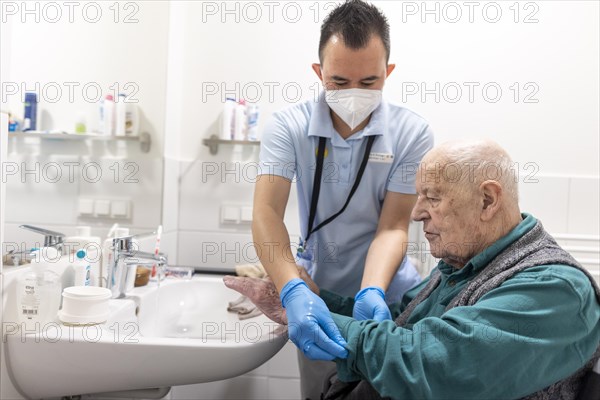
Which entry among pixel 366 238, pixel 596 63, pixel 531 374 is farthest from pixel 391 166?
pixel 596 63

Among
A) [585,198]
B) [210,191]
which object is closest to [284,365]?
[210,191]

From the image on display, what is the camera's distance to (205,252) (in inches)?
91.7

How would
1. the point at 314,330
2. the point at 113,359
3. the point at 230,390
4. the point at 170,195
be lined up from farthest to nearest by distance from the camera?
the point at 170,195 < the point at 230,390 < the point at 113,359 < the point at 314,330

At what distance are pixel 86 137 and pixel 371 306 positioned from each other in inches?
43.4

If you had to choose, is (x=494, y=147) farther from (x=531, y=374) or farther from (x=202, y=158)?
(x=202, y=158)

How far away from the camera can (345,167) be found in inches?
57.6

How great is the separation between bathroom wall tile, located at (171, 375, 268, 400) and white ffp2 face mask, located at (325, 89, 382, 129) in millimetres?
1152

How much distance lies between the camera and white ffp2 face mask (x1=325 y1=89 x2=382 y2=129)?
4.44 feet

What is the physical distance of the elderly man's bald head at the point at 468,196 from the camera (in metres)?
1.05

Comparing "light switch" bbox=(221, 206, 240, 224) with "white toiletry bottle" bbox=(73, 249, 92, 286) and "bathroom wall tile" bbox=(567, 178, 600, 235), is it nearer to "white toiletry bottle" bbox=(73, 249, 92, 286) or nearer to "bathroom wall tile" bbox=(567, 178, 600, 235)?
"white toiletry bottle" bbox=(73, 249, 92, 286)

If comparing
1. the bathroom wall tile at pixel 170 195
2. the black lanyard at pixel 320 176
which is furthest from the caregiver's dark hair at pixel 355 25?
the bathroom wall tile at pixel 170 195

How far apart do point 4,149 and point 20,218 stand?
25 cm

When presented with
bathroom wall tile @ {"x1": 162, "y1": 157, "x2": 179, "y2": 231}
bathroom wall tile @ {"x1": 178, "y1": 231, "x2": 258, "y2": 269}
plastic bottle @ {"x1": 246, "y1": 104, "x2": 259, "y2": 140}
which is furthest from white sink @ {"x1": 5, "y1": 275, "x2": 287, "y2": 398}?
plastic bottle @ {"x1": 246, "y1": 104, "x2": 259, "y2": 140}

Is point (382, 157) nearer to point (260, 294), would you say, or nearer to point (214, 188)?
point (260, 294)
